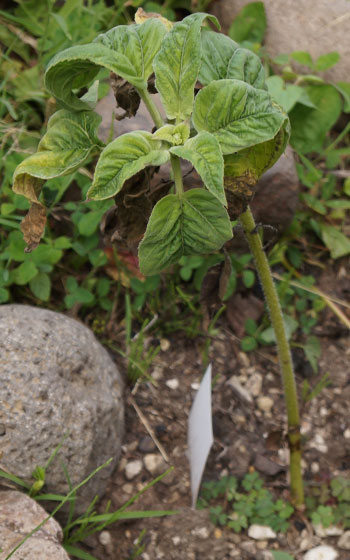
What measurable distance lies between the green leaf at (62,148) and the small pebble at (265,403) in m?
1.14

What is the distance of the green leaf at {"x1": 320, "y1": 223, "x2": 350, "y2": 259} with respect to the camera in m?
2.44

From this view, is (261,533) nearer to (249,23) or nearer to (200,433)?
(200,433)

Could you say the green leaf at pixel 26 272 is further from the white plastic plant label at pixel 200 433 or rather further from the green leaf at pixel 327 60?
the green leaf at pixel 327 60

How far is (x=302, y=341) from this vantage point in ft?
7.55

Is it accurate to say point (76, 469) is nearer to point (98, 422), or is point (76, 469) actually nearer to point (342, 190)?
point (98, 422)

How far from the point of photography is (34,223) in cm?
132

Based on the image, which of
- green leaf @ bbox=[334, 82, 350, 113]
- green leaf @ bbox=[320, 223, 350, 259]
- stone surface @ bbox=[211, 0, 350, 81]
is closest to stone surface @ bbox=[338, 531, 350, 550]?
green leaf @ bbox=[320, 223, 350, 259]

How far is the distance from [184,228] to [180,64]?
30 centimetres

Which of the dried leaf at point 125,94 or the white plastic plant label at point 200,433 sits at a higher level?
the dried leaf at point 125,94

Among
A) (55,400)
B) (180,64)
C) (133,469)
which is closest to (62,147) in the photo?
(180,64)

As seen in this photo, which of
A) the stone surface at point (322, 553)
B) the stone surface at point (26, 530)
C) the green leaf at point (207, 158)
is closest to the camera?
the green leaf at point (207, 158)

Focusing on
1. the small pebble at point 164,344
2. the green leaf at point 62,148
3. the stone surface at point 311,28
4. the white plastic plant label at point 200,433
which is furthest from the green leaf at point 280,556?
the stone surface at point 311,28

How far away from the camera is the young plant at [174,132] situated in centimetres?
118

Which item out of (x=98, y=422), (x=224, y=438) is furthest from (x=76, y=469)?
(x=224, y=438)
